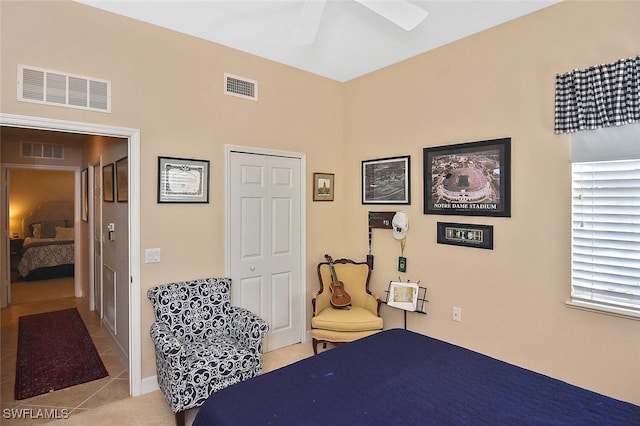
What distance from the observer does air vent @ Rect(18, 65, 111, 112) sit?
8.09ft

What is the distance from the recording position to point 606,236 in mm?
2438

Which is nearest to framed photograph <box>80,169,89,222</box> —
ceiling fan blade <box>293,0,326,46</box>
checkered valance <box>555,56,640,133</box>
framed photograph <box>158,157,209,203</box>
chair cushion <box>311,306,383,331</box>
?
framed photograph <box>158,157,209,203</box>

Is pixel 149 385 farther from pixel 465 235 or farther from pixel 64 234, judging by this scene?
pixel 64 234

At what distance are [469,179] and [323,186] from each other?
1639 millimetres

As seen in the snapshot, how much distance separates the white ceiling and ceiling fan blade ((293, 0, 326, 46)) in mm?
117

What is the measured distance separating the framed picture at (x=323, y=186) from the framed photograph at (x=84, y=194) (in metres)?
3.44

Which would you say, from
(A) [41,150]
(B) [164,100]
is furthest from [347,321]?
(A) [41,150]

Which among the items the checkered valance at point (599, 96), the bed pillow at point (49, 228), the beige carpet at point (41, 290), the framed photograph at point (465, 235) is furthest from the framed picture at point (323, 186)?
the bed pillow at point (49, 228)

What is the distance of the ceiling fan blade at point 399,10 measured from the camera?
2158mm

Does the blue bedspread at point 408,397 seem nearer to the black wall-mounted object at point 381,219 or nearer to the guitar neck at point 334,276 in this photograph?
the guitar neck at point 334,276

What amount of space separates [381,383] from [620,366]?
1833mm

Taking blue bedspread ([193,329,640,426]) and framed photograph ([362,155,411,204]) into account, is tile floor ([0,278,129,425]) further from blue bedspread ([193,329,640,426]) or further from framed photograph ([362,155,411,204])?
framed photograph ([362,155,411,204])

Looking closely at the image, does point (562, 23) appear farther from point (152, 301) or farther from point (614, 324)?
point (152, 301)

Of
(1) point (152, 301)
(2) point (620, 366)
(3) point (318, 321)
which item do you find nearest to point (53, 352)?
(1) point (152, 301)
